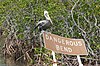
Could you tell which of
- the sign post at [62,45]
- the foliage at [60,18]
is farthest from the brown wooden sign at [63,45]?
the foliage at [60,18]

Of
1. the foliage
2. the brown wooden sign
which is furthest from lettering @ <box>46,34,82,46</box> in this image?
the foliage

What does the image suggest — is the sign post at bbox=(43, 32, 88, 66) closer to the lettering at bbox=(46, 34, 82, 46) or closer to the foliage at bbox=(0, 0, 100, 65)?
the lettering at bbox=(46, 34, 82, 46)

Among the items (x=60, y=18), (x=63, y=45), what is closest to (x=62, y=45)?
(x=63, y=45)

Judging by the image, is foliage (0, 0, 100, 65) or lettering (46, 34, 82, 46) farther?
foliage (0, 0, 100, 65)

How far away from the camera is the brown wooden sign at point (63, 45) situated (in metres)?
3.85

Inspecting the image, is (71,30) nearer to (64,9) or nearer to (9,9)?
(64,9)

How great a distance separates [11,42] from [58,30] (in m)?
1.96

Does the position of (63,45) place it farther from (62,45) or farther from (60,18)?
(60,18)

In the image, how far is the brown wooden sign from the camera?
385 centimetres

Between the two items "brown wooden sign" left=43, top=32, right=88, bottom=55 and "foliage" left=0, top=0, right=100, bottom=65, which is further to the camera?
"foliage" left=0, top=0, right=100, bottom=65

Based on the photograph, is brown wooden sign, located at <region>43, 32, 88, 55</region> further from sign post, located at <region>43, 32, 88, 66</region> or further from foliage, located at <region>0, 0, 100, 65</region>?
foliage, located at <region>0, 0, 100, 65</region>

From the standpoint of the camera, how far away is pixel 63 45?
3.87 metres

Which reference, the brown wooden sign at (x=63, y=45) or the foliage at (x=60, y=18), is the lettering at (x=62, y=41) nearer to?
the brown wooden sign at (x=63, y=45)

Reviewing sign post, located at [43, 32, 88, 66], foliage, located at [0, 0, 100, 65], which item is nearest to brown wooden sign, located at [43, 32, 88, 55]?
sign post, located at [43, 32, 88, 66]
